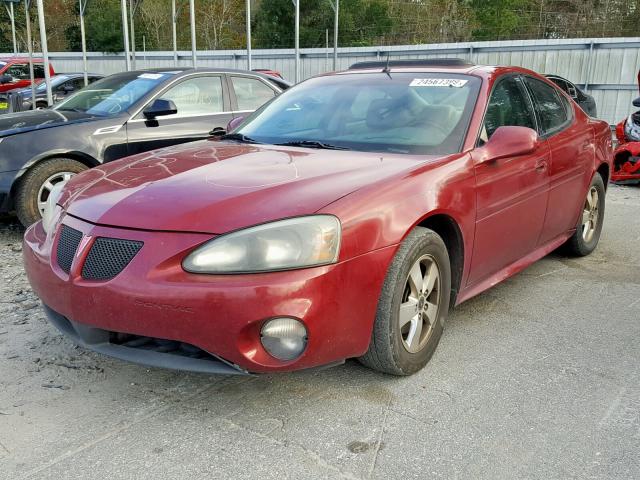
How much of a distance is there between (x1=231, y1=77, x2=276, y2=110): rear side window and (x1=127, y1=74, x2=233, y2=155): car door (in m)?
0.16

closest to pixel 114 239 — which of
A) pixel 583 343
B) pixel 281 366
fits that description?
pixel 281 366

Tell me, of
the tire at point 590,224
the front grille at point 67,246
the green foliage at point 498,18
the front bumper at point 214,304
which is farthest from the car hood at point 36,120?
the green foliage at point 498,18

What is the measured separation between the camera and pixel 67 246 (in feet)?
8.38

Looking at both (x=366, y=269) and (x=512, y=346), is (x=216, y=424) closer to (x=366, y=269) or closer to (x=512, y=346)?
(x=366, y=269)

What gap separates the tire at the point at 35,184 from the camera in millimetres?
5191

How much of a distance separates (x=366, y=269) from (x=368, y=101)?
1500mm

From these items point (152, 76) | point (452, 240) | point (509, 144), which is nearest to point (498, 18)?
point (152, 76)

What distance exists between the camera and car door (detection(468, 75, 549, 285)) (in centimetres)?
320

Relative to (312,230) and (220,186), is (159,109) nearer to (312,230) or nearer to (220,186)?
(220,186)

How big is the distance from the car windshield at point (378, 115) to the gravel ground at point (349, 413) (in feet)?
3.63

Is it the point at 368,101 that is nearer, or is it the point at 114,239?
the point at 114,239

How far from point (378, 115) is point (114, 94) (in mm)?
3702

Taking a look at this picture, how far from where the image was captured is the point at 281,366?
232 cm

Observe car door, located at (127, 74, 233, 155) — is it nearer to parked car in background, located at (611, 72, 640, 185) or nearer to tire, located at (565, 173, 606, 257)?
tire, located at (565, 173, 606, 257)
